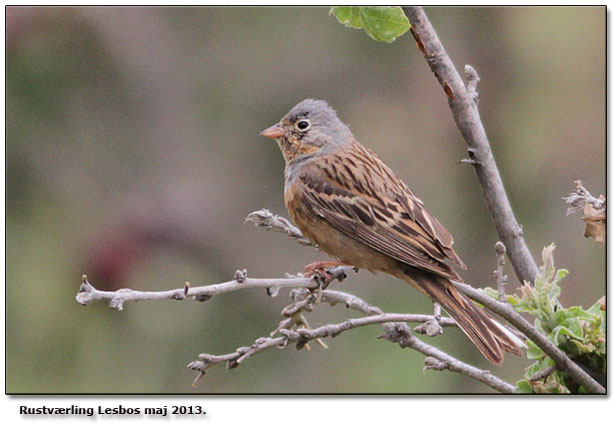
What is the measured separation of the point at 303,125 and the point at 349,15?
1.23m

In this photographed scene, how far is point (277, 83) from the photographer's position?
5.22 m

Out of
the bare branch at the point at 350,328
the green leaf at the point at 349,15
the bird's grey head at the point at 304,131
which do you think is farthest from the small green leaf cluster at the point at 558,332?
the bird's grey head at the point at 304,131

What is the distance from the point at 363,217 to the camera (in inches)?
145

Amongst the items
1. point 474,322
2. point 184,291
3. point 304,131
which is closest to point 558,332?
point 474,322

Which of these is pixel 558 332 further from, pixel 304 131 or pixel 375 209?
pixel 304 131

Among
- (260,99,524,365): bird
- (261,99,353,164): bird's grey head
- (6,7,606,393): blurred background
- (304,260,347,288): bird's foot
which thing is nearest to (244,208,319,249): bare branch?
(304,260,347,288): bird's foot

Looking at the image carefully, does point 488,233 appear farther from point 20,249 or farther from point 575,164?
point 20,249

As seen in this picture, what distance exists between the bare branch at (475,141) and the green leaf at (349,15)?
1.16 ft

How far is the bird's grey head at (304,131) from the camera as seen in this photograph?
4027mm

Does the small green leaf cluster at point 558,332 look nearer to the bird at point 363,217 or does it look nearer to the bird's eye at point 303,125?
the bird at point 363,217

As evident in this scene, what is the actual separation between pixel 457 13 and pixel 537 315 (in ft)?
7.31
